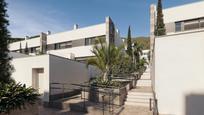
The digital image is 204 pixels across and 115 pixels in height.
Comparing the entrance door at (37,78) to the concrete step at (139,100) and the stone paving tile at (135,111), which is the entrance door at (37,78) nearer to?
the concrete step at (139,100)

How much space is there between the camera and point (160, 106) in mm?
10734

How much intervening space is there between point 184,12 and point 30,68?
18994 mm

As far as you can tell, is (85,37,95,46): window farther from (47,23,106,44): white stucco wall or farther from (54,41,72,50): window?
(54,41,72,50): window

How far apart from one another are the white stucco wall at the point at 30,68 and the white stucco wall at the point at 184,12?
1724cm

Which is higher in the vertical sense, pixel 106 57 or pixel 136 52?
pixel 136 52

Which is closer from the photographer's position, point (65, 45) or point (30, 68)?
point (30, 68)

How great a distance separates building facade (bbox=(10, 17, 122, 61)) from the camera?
2749cm

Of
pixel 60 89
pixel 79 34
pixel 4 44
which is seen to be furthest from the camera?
pixel 79 34

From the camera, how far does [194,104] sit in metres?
9.80

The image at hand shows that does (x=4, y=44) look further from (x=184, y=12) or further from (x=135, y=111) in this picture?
(x=184, y=12)

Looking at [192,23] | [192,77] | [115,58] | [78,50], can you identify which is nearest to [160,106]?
[192,77]

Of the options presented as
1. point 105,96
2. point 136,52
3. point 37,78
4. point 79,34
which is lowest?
point 105,96

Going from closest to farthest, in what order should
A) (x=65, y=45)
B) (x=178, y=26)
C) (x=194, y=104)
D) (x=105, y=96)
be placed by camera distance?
(x=194, y=104)
(x=105, y=96)
(x=178, y=26)
(x=65, y=45)

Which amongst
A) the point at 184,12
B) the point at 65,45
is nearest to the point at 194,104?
the point at 184,12
